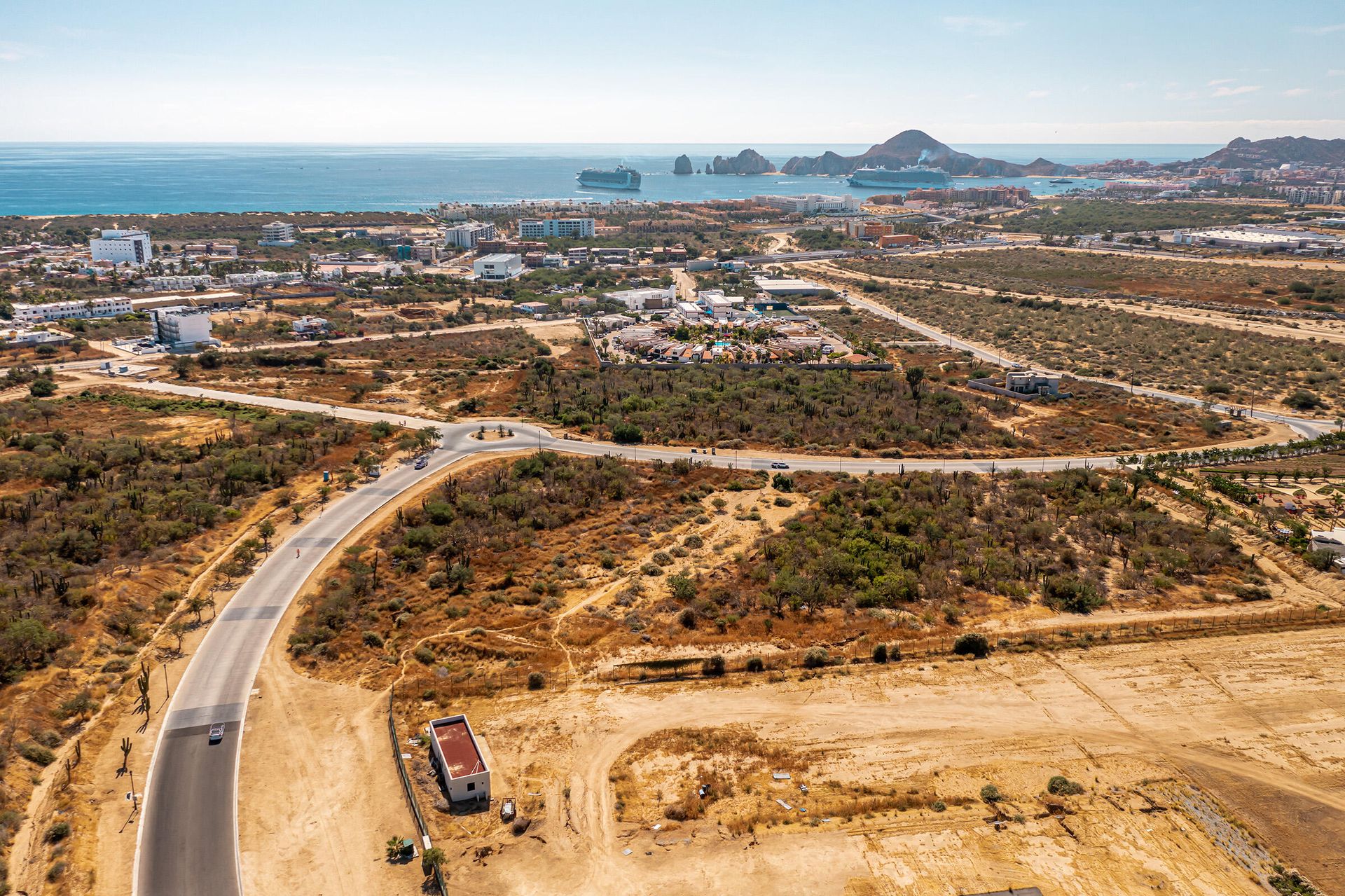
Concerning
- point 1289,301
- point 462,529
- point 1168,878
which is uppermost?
point 1289,301

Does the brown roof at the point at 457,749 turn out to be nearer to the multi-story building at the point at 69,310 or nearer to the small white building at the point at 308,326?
the small white building at the point at 308,326

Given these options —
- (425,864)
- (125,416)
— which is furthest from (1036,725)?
(125,416)

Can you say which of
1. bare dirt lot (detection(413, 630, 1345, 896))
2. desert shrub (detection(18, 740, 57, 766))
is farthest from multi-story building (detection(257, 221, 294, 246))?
bare dirt lot (detection(413, 630, 1345, 896))

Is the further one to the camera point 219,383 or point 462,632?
point 219,383

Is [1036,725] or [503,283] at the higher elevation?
[503,283]

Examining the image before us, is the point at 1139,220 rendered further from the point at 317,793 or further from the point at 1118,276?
the point at 317,793

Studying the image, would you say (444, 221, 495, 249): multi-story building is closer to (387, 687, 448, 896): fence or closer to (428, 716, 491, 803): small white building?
(387, 687, 448, 896): fence

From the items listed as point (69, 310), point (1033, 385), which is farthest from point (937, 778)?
point (69, 310)

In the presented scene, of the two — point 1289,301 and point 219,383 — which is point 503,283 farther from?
point 1289,301
